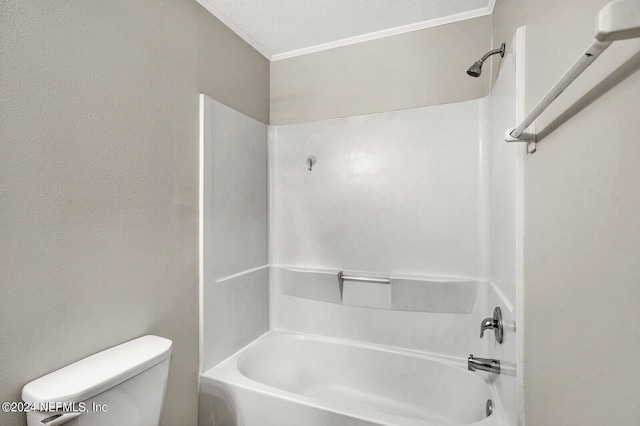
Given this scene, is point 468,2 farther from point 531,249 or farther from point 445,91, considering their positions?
point 531,249

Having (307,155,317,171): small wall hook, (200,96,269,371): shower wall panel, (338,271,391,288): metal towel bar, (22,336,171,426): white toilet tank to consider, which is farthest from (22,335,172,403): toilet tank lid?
(307,155,317,171): small wall hook

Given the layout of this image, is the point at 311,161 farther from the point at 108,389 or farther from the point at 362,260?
the point at 108,389

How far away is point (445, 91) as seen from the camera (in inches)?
74.5

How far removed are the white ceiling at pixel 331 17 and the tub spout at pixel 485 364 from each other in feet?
6.27

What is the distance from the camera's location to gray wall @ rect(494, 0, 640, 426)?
489 mm

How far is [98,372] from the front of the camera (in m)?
1.03

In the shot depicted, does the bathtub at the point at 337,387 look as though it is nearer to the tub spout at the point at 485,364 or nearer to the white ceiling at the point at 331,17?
the tub spout at the point at 485,364

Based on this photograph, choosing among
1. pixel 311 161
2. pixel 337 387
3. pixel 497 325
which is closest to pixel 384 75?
pixel 311 161

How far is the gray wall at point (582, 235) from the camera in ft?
1.60

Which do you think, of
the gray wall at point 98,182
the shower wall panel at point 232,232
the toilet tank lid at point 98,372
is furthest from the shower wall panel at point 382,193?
the toilet tank lid at point 98,372

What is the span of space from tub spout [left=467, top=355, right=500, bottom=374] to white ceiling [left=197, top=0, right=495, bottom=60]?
1.91m

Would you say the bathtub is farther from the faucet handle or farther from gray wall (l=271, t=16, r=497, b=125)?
gray wall (l=271, t=16, r=497, b=125)

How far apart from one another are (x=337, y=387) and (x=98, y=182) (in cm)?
185

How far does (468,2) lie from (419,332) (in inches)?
78.3
